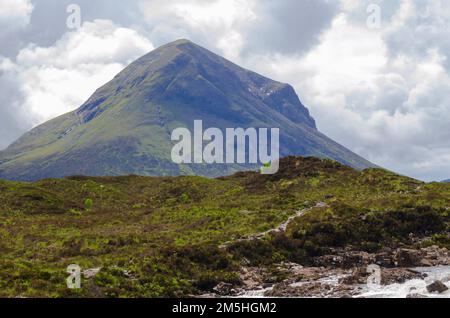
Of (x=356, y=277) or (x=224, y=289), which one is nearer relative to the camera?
(x=356, y=277)

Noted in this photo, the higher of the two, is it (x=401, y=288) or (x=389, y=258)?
(x=389, y=258)

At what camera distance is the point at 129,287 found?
3909 cm

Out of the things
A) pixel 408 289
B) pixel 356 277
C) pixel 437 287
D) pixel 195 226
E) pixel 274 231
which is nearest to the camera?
pixel 437 287

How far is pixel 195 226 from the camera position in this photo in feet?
215

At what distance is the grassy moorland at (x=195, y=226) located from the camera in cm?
4188

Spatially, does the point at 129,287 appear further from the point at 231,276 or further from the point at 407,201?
the point at 407,201

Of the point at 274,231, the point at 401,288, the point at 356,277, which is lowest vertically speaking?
the point at 401,288

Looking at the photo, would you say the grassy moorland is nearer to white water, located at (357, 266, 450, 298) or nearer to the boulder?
the boulder

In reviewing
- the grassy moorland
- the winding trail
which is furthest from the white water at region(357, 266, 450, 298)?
the winding trail

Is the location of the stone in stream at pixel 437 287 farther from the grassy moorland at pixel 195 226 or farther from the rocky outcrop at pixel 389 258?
the grassy moorland at pixel 195 226

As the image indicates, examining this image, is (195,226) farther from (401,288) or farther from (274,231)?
(401,288)

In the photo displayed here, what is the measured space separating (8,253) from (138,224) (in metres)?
20.7

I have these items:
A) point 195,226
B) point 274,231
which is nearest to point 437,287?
point 274,231
